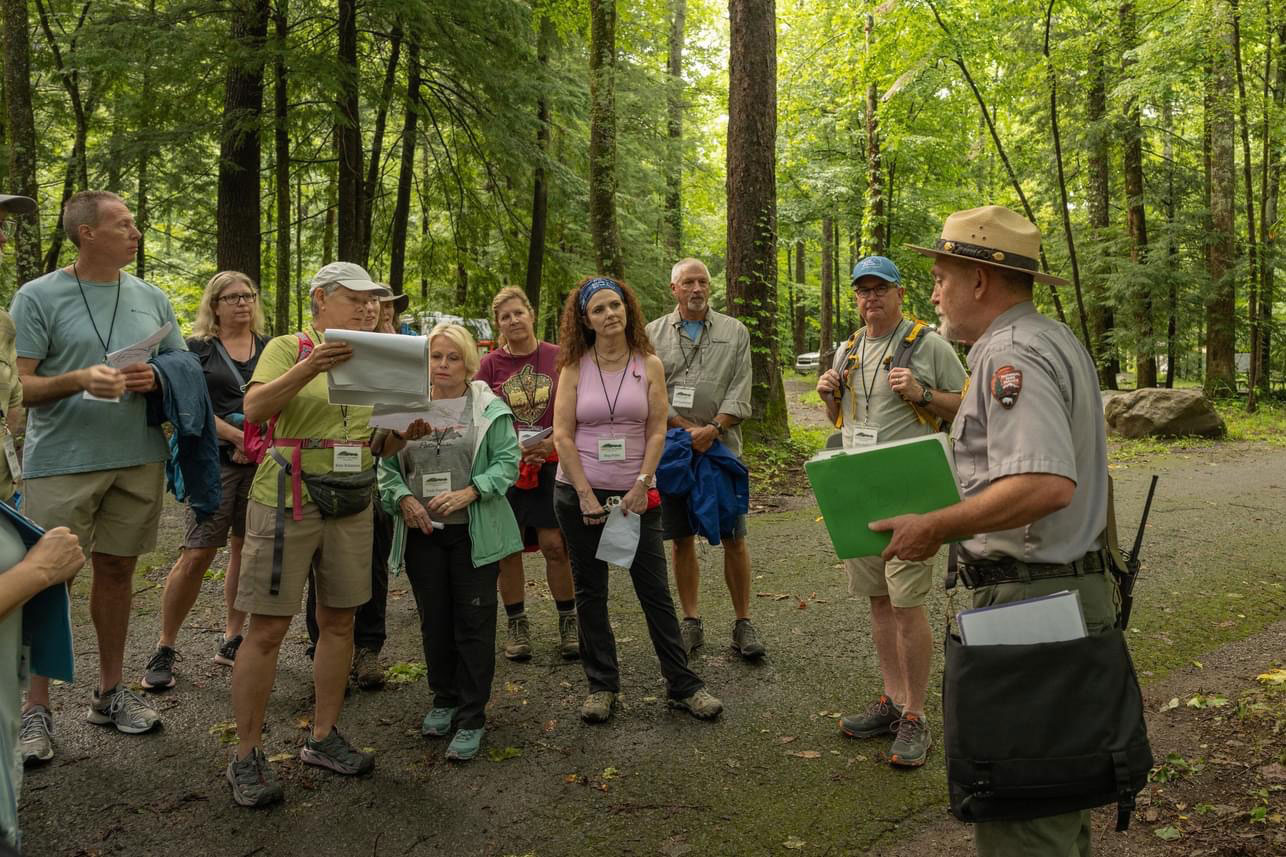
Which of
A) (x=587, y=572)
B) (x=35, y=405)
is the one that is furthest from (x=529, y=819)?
(x=35, y=405)

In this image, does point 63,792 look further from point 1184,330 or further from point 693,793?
point 1184,330

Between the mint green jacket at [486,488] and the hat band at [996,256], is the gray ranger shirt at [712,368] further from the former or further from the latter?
the hat band at [996,256]

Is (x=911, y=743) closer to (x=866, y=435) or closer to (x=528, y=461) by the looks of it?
(x=866, y=435)

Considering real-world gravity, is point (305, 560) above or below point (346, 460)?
below

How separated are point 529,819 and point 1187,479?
10.2 m

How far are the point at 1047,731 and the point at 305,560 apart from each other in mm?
2912

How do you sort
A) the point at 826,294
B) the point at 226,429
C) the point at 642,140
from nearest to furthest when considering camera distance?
1. the point at 226,429
2. the point at 642,140
3. the point at 826,294

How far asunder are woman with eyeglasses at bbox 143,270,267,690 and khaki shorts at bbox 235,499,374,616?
4.63 feet

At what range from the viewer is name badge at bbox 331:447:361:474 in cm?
375

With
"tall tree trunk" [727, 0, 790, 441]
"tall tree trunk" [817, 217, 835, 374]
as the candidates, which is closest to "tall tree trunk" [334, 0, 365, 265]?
"tall tree trunk" [727, 0, 790, 441]

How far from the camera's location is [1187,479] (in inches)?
422

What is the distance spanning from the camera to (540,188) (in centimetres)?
1221

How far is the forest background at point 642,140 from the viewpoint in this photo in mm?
9812

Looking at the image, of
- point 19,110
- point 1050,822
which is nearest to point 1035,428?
point 1050,822
